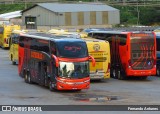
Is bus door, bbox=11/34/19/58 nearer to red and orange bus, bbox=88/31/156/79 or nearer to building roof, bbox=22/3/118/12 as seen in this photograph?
red and orange bus, bbox=88/31/156/79

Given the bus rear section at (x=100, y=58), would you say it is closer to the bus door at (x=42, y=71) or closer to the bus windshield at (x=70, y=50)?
the bus door at (x=42, y=71)

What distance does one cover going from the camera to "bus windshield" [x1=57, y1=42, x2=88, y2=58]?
93.5 feet

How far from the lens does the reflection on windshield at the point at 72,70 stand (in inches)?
1117

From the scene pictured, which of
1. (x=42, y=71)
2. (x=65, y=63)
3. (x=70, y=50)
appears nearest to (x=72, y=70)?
(x=65, y=63)

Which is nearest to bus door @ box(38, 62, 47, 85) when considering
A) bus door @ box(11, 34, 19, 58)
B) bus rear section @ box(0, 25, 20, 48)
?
bus door @ box(11, 34, 19, 58)

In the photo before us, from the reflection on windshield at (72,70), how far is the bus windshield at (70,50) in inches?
15.9

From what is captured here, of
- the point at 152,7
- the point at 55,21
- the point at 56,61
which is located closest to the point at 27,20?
the point at 55,21

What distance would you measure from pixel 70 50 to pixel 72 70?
101 centimetres

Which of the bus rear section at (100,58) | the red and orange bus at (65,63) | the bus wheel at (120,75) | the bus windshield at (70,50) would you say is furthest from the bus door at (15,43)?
the bus windshield at (70,50)

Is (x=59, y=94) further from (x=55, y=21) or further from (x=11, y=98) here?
(x=55, y=21)

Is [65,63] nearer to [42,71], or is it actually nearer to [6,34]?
[42,71]

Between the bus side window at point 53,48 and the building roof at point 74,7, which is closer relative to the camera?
the bus side window at point 53,48

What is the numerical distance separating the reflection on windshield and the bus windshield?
1.32ft

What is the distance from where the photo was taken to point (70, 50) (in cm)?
2859
